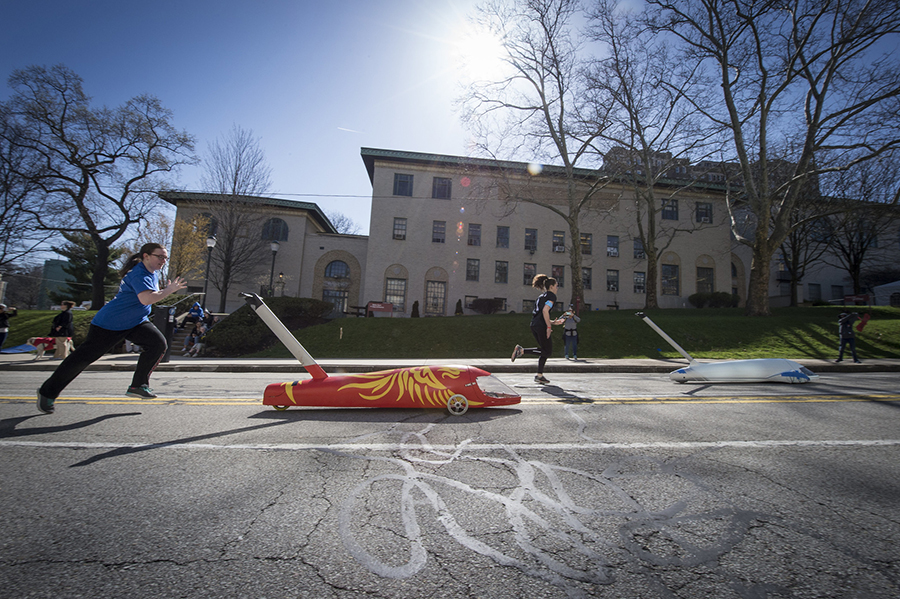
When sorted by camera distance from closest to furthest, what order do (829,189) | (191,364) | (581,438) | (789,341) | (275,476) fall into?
(275,476) < (581,438) < (191,364) < (789,341) < (829,189)

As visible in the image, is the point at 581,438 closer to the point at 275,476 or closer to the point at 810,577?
the point at 810,577

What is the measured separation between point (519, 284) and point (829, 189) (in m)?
21.5

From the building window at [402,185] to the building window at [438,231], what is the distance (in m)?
3.35

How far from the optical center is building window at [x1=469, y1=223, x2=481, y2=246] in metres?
33.1

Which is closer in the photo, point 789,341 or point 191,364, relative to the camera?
point 191,364

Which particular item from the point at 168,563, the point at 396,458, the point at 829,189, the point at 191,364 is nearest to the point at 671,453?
the point at 396,458

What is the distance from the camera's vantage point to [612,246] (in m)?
34.8

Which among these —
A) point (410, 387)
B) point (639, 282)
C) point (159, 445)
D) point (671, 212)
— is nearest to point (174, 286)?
point (159, 445)

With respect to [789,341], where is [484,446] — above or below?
below

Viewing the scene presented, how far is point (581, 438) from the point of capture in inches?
141

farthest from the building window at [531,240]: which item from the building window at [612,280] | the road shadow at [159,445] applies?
the road shadow at [159,445]

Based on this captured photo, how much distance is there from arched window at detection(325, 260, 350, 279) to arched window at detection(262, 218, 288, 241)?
444cm

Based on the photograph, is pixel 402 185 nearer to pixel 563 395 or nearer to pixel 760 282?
pixel 760 282

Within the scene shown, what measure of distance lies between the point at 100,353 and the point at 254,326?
12937 millimetres
